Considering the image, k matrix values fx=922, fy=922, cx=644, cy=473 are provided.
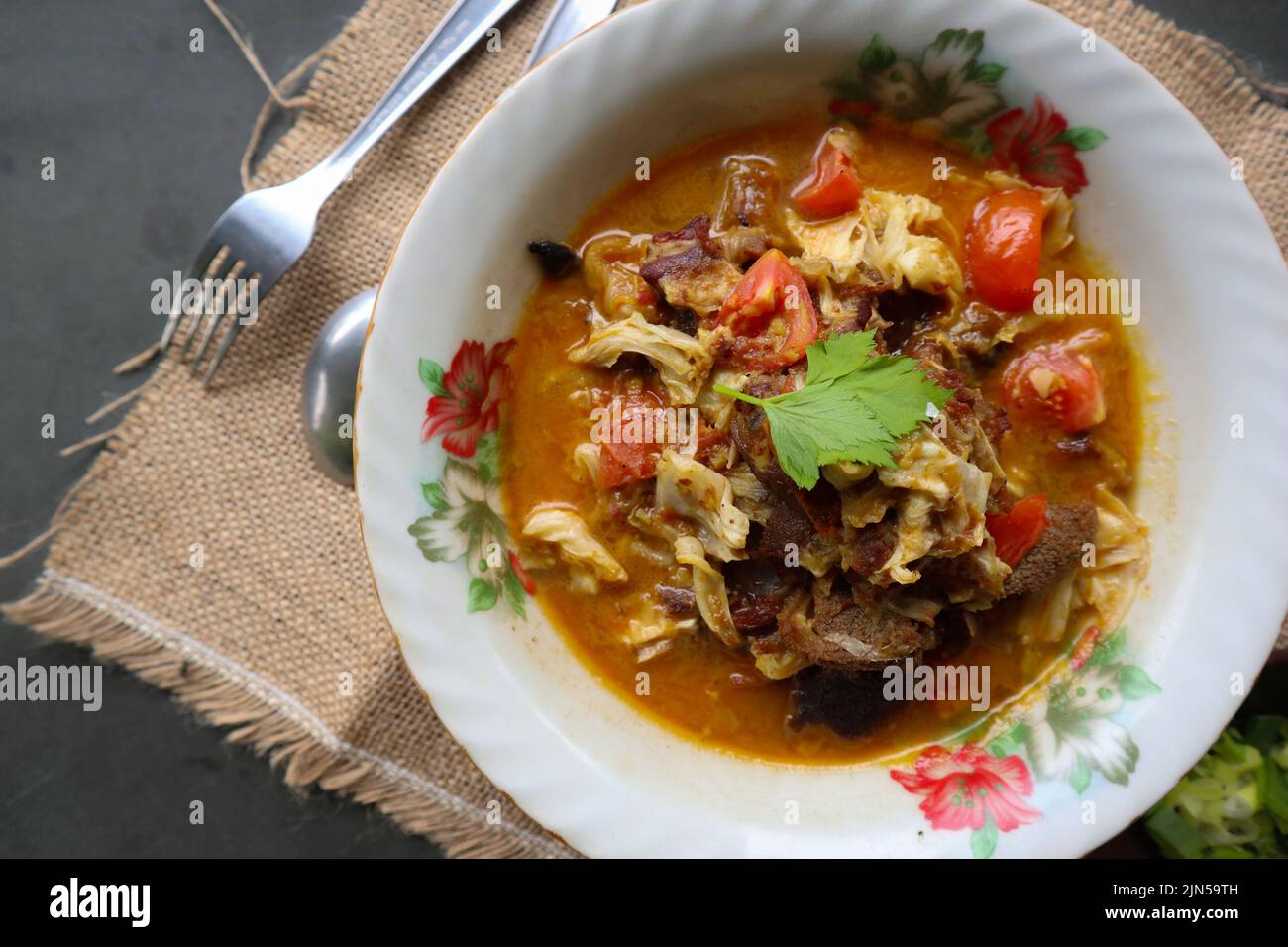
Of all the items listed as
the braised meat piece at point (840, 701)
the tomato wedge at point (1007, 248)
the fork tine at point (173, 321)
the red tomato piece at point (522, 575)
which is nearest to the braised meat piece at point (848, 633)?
the braised meat piece at point (840, 701)

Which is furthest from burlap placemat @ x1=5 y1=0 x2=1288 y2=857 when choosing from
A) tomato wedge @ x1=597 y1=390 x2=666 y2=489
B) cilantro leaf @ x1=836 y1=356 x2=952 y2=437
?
cilantro leaf @ x1=836 y1=356 x2=952 y2=437

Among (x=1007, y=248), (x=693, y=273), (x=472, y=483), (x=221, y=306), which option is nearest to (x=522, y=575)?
(x=472, y=483)

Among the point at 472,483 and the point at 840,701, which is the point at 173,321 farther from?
the point at 840,701

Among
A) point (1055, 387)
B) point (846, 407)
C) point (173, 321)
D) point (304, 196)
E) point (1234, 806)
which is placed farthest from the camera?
point (173, 321)

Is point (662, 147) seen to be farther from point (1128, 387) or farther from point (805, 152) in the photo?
point (1128, 387)

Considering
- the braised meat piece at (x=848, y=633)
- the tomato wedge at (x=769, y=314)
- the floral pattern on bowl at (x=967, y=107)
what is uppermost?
the floral pattern on bowl at (x=967, y=107)

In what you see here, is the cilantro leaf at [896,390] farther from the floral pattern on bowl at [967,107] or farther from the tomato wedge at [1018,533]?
the floral pattern on bowl at [967,107]

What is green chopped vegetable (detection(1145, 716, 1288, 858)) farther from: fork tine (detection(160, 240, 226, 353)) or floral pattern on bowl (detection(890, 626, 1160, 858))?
fork tine (detection(160, 240, 226, 353))
